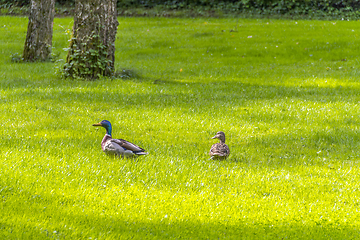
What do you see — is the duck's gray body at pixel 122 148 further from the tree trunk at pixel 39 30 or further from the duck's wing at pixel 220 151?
the tree trunk at pixel 39 30

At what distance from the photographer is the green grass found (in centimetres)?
504

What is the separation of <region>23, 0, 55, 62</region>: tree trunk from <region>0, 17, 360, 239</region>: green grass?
1.50 meters

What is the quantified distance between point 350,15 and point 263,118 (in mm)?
32172

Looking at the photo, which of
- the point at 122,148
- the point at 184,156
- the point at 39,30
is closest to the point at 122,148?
the point at 122,148

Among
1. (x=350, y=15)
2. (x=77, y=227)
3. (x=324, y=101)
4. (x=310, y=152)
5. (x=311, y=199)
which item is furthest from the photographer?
(x=350, y=15)

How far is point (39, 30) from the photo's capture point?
19.7 meters

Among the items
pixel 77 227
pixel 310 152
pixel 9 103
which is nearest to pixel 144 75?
pixel 9 103

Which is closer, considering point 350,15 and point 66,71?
point 66,71

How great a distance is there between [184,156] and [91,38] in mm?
8437

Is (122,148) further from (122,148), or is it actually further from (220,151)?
(220,151)

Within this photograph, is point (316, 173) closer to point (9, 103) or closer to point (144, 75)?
point (9, 103)

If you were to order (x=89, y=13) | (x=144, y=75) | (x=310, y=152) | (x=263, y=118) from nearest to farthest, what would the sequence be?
(x=310, y=152) < (x=263, y=118) < (x=89, y=13) < (x=144, y=75)

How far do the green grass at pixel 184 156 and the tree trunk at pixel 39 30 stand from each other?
150 cm

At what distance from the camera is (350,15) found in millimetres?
37750
